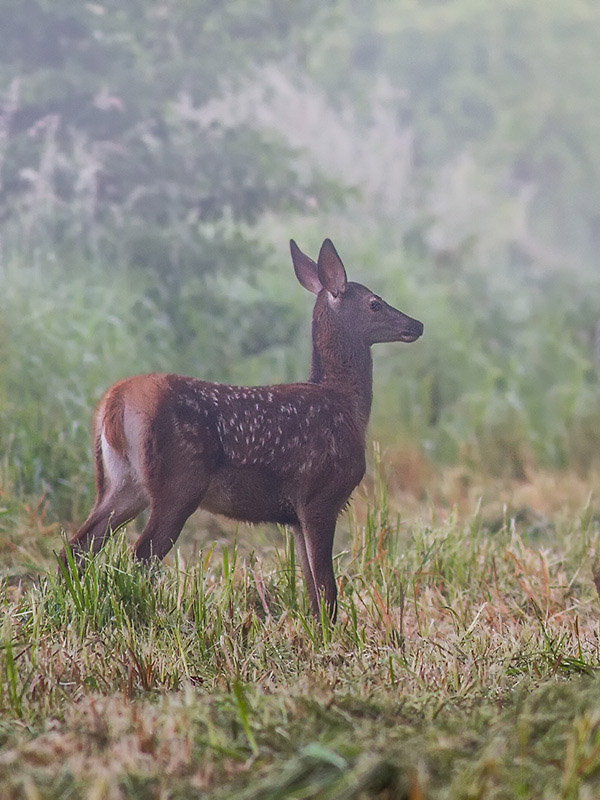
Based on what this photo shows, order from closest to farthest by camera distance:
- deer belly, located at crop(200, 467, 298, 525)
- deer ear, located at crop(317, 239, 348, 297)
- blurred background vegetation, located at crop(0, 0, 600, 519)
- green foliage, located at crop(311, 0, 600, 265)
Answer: deer belly, located at crop(200, 467, 298, 525) < deer ear, located at crop(317, 239, 348, 297) < blurred background vegetation, located at crop(0, 0, 600, 519) < green foliage, located at crop(311, 0, 600, 265)

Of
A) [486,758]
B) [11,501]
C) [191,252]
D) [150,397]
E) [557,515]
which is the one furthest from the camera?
[191,252]

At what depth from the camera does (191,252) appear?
8.06 meters

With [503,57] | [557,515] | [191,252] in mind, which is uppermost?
[503,57]

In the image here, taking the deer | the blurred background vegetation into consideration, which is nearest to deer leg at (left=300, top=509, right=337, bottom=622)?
the deer

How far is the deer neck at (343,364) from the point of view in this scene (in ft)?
14.2

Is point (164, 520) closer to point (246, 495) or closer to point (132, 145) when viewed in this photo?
point (246, 495)

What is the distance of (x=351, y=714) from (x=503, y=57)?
11920 mm

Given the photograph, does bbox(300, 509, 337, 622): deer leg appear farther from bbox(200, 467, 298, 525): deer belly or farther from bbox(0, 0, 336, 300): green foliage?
bbox(0, 0, 336, 300): green foliage

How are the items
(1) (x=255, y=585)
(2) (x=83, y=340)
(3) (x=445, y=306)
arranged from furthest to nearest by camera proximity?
1. (3) (x=445, y=306)
2. (2) (x=83, y=340)
3. (1) (x=255, y=585)

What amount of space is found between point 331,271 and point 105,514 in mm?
1326

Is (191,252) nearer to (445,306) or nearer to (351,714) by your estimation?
(445,306)

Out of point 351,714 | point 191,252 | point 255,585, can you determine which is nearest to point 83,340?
point 191,252

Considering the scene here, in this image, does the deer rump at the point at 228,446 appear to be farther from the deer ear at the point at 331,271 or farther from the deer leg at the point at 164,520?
the deer ear at the point at 331,271

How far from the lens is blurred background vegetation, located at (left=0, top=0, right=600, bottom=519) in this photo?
23.6 ft
